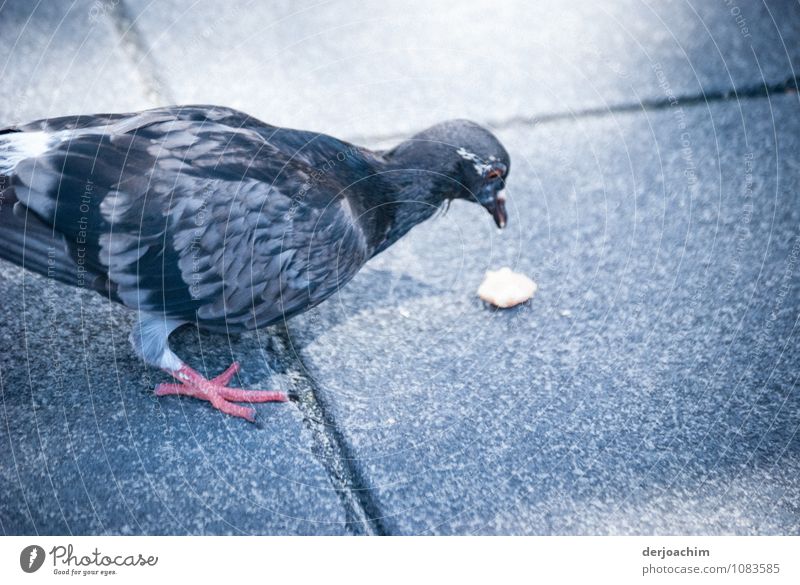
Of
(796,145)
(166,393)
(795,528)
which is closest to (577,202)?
(796,145)

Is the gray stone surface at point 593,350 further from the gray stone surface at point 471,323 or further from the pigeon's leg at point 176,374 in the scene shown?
the pigeon's leg at point 176,374

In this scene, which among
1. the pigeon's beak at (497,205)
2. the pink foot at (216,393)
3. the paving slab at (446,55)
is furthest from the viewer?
the paving slab at (446,55)

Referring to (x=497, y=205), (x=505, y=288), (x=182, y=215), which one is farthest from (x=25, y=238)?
(x=505, y=288)

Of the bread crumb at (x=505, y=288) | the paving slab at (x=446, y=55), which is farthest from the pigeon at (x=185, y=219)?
the paving slab at (x=446, y=55)

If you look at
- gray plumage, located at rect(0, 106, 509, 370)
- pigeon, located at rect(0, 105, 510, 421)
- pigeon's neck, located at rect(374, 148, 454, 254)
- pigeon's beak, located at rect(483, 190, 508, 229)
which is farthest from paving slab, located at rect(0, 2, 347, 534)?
pigeon's beak, located at rect(483, 190, 508, 229)

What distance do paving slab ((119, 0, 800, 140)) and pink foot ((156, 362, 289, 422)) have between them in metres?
2.13

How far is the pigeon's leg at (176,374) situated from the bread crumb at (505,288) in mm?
1238

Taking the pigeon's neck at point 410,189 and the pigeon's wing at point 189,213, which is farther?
the pigeon's neck at point 410,189

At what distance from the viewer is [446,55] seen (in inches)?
213

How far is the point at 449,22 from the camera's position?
18.6ft

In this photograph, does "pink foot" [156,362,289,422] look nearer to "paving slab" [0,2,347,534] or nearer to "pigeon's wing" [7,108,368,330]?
"paving slab" [0,2,347,534]

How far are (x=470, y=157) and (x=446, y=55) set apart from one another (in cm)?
227

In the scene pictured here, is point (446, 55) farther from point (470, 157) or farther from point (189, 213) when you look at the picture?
point (189, 213)

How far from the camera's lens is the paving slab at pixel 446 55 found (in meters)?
4.95
